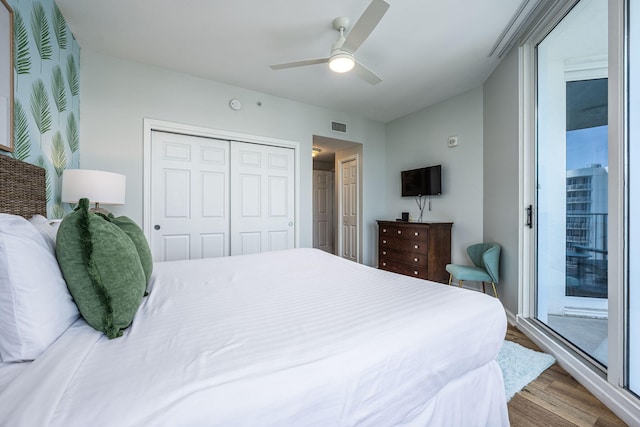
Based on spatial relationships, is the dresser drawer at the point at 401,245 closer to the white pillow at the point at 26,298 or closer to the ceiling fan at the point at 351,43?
the ceiling fan at the point at 351,43

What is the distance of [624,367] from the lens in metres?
1.37

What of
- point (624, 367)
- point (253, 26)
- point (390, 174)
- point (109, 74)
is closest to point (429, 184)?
point (390, 174)

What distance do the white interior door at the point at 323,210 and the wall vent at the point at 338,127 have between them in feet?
6.95

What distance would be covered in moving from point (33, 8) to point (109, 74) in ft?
3.40

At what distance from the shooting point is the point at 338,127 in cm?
409

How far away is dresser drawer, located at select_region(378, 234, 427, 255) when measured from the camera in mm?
3371

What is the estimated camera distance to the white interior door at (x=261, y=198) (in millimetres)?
3369

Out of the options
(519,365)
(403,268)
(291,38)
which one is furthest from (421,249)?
(291,38)

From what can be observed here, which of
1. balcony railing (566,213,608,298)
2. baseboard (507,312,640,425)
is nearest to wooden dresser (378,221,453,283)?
baseboard (507,312,640,425)

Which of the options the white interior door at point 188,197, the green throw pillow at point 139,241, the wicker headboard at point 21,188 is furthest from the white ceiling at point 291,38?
the green throw pillow at point 139,241

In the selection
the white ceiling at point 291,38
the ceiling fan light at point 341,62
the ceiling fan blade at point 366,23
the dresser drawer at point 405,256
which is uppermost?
Result: the white ceiling at point 291,38

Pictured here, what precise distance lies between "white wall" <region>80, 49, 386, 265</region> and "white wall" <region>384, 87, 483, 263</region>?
1391 millimetres

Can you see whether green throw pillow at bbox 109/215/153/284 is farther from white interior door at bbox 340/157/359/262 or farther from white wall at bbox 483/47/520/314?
white interior door at bbox 340/157/359/262

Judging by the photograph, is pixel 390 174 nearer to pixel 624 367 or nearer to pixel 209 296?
pixel 624 367
